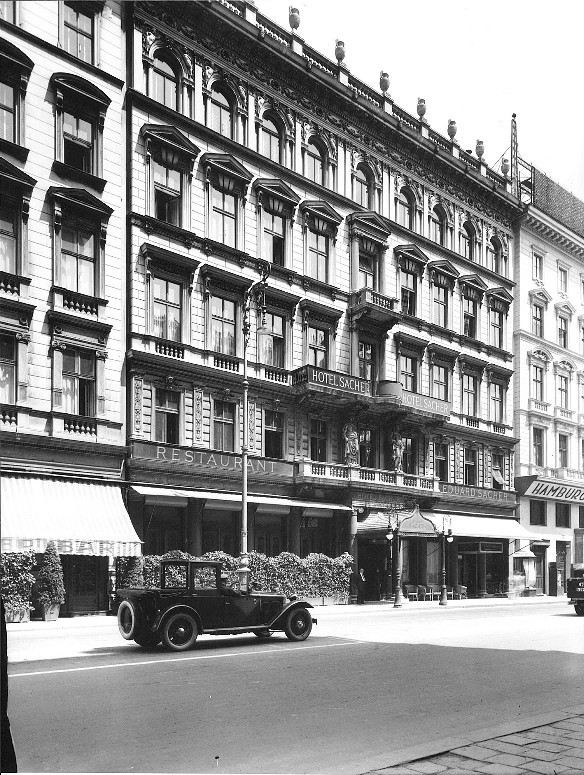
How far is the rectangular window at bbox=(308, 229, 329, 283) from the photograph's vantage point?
35906 millimetres

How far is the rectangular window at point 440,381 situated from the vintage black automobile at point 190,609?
25814mm

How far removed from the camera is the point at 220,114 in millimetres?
32469

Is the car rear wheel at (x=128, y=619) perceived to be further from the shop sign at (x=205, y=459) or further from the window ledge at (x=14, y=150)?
the window ledge at (x=14, y=150)

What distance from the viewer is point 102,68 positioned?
1104 inches

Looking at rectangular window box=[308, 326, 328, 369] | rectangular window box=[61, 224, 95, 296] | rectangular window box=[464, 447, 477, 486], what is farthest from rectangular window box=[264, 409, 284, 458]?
rectangular window box=[464, 447, 477, 486]

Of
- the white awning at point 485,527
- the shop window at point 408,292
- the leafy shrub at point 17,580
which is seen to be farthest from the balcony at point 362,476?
the leafy shrub at point 17,580

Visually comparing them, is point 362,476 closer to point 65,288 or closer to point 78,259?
point 78,259

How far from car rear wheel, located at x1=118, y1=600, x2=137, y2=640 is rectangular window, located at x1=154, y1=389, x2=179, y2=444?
41.7 feet

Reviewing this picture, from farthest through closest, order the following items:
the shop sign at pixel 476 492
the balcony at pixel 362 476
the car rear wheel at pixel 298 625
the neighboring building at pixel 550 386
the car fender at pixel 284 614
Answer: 1. the shop sign at pixel 476 492
2. the neighboring building at pixel 550 386
3. the balcony at pixel 362 476
4. the car rear wheel at pixel 298 625
5. the car fender at pixel 284 614

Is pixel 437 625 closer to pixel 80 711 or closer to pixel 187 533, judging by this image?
pixel 187 533

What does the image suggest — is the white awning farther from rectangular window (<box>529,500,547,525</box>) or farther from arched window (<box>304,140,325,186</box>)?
arched window (<box>304,140,325,186</box>)

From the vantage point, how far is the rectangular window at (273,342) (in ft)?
109

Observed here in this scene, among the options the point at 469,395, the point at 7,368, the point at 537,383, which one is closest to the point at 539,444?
the point at 537,383

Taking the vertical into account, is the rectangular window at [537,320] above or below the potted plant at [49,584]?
above
